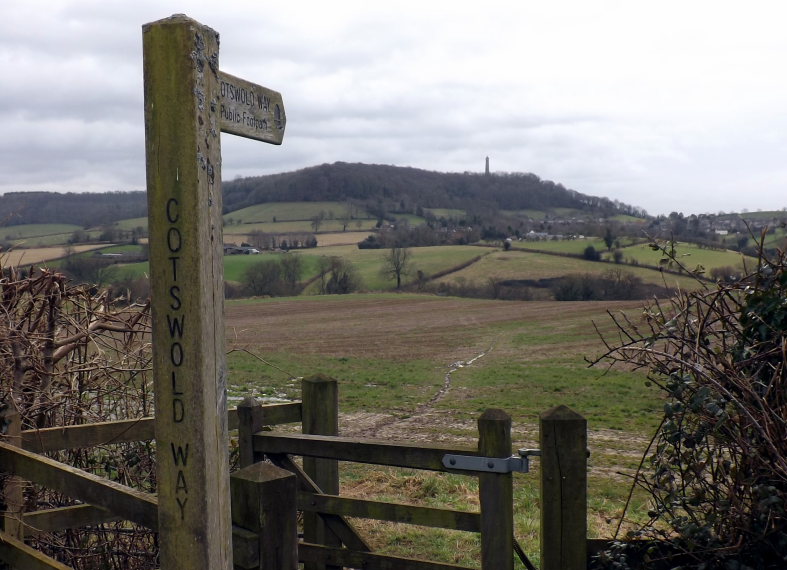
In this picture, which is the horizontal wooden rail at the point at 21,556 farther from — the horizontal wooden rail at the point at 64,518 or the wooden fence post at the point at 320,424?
the wooden fence post at the point at 320,424

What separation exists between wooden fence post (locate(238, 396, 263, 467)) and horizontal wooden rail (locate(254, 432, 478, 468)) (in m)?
0.07

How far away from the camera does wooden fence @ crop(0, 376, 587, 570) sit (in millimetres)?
2549

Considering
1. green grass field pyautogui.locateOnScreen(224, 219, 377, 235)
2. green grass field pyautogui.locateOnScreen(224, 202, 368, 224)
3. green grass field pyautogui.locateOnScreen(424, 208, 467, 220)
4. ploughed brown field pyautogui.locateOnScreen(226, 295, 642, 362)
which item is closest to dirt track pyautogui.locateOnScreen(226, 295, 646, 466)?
ploughed brown field pyautogui.locateOnScreen(226, 295, 642, 362)

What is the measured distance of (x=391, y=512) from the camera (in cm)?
374

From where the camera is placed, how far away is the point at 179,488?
7.72ft

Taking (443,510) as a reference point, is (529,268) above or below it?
below

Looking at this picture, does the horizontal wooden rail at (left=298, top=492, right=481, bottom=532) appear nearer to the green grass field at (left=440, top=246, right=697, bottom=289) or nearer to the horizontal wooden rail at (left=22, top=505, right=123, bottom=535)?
the horizontal wooden rail at (left=22, top=505, right=123, bottom=535)

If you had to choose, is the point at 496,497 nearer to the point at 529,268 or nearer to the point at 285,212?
the point at 529,268

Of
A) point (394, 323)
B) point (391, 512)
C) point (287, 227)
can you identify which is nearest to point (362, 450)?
point (391, 512)

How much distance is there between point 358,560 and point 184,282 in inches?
86.4

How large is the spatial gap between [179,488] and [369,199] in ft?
362

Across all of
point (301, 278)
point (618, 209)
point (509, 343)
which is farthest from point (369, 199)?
point (509, 343)

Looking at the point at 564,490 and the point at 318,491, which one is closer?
the point at 564,490

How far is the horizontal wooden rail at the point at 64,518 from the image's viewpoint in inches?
152
